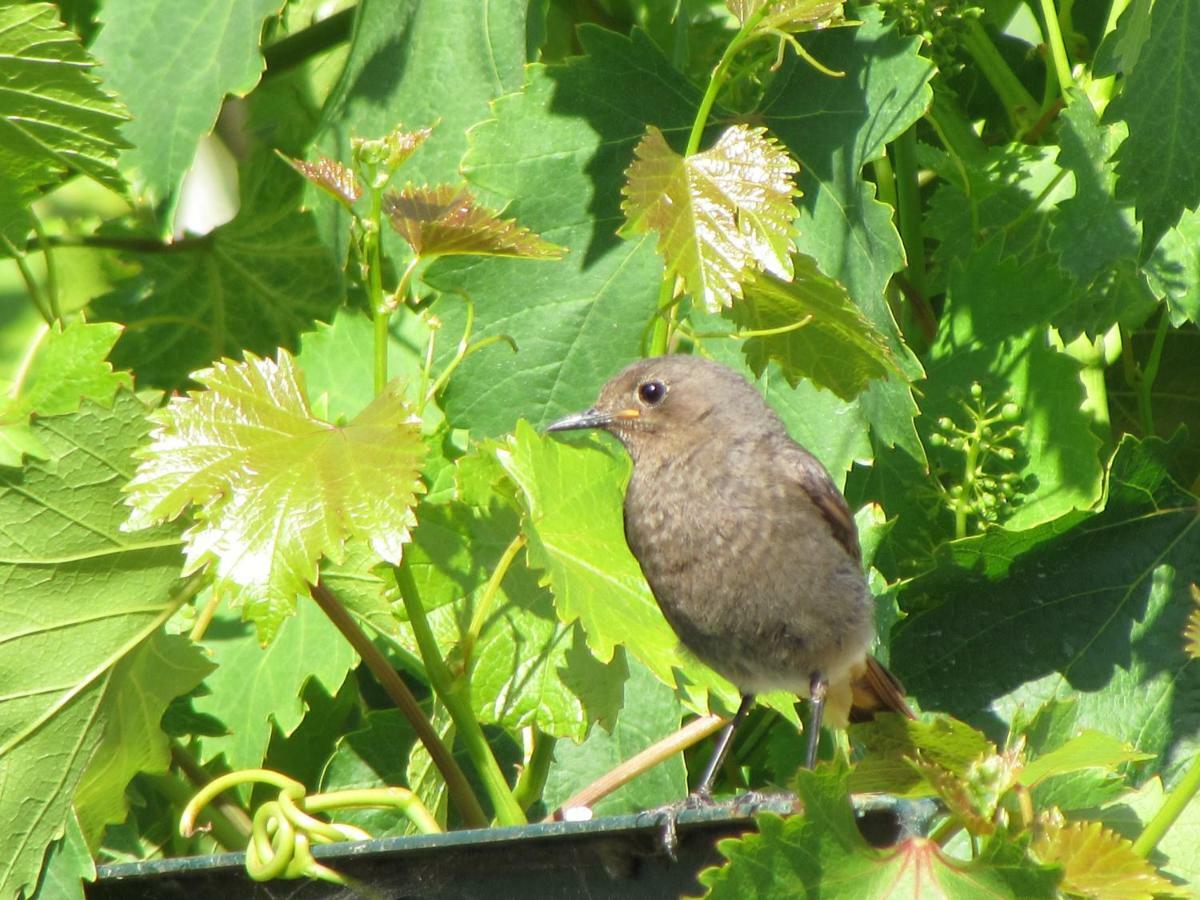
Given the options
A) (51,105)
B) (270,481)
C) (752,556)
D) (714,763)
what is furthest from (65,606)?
(752,556)

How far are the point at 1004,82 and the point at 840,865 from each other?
7.12 ft

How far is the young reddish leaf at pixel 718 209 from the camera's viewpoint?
8.78 ft

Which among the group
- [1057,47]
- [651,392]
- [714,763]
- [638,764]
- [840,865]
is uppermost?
[1057,47]

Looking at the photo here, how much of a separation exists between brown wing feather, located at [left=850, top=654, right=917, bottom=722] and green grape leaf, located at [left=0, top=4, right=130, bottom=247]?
1783mm

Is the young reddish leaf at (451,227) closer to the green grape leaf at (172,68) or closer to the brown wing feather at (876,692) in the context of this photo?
→ the green grape leaf at (172,68)

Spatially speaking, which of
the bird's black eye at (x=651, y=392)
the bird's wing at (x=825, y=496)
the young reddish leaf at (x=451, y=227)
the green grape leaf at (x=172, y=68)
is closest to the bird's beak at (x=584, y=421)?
the bird's black eye at (x=651, y=392)

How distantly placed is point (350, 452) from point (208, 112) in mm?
1233

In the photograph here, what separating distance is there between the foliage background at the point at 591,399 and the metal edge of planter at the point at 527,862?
0.53m

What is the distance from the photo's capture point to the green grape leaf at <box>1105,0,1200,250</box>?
2910mm

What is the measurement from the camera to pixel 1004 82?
12.1 feet

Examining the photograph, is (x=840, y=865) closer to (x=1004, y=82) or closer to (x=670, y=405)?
(x=670, y=405)

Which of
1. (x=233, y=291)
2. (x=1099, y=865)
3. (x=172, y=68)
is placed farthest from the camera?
(x=233, y=291)

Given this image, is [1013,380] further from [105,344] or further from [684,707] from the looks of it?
[105,344]

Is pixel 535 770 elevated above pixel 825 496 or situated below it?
below
